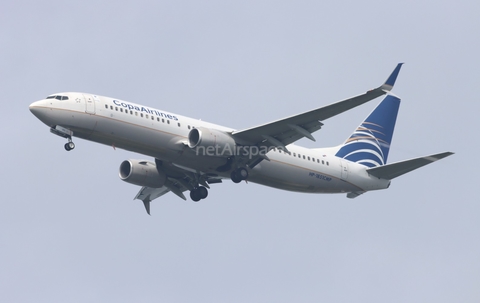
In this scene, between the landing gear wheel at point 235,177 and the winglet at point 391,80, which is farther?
the landing gear wheel at point 235,177

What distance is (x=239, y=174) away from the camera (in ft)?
152

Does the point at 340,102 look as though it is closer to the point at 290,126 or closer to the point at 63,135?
the point at 290,126

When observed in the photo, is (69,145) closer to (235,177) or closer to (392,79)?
(235,177)

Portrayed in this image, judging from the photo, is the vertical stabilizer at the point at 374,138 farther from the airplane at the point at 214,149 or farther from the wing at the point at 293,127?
the wing at the point at 293,127

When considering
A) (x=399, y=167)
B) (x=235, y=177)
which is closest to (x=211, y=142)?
(x=235, y=177)

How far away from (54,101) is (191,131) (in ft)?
23.6

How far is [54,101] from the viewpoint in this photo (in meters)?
43.3

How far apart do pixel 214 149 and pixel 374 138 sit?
14.6 metres

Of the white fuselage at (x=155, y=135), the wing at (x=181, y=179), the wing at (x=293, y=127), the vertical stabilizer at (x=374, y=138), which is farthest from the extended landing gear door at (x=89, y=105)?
the vertical stabilizer at (x=374, y=138)

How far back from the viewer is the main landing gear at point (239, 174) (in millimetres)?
46438

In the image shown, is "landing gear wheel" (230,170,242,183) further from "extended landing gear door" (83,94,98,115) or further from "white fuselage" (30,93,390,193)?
"extended landing gear door" (83,94,98,115)

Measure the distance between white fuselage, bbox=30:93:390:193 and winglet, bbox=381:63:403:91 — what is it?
9.29 m

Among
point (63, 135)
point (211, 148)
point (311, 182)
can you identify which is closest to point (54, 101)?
point (63, 135)

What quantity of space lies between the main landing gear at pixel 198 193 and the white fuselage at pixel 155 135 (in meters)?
3.49
